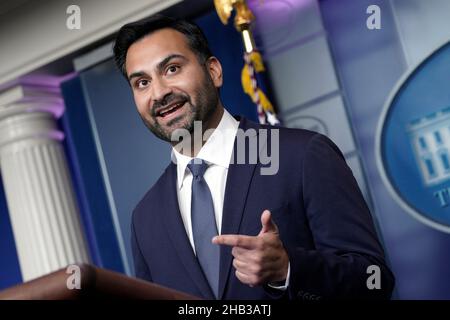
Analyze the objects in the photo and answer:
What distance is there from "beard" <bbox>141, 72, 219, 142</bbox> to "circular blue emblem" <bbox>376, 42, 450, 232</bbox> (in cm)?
171

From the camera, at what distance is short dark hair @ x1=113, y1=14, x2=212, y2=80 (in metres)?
1.53

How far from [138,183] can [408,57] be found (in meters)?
1.30

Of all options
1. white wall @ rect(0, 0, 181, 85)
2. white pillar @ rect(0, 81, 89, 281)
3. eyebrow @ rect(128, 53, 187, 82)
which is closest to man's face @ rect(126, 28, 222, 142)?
eyebrow @ rect(128, 53, 187, 82)

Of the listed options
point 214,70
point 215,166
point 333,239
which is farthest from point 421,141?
point 333,239

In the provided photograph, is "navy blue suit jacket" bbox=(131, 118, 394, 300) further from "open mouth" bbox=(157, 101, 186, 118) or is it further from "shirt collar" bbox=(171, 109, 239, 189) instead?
"open mouth" bbox=(157, 101, 186, 118)

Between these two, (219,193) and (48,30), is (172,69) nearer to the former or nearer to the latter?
(219,193)

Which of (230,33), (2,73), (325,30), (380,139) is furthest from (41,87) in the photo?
(380,139)

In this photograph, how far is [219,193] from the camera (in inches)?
58.1

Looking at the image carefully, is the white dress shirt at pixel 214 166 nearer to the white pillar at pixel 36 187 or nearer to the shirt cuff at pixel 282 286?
the shirt cuff at pixel 282 286

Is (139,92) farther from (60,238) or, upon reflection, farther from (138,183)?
(60,238)

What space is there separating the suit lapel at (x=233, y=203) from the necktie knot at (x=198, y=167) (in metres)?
0.06

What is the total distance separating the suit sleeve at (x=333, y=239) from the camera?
1179 millimetres

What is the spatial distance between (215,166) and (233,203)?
125mm

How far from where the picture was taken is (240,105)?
3.42 metres
